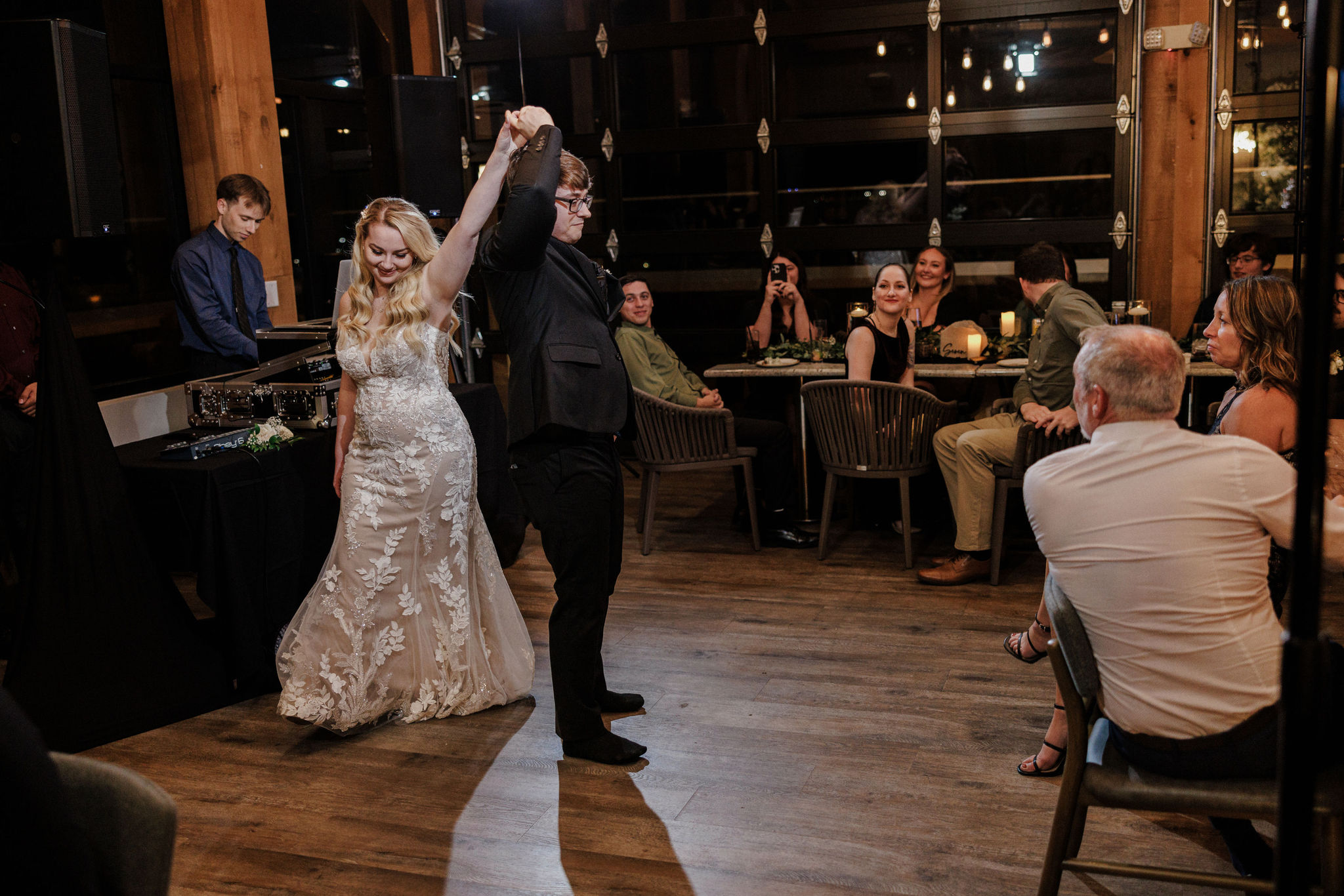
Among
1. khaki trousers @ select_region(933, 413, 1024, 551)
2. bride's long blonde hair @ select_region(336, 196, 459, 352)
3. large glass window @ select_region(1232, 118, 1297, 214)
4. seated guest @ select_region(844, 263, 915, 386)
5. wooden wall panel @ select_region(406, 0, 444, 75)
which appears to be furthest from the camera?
wooden wall panel @ select_region(406, 0, 444, 75)

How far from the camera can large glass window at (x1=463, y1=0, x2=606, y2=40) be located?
7020mm

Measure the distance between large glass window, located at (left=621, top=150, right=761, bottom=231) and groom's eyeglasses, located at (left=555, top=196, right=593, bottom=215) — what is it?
4262mm

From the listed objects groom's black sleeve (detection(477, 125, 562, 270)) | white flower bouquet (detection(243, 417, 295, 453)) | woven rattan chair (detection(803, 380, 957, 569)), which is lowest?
woven rattan chair (detection(803, 380, 957, 569))

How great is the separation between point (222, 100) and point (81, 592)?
329 centimetres

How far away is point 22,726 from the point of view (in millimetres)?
1008

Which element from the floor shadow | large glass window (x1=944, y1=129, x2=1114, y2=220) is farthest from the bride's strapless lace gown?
large glass window (x1=944, y1=129, x2=1114, y2=220)

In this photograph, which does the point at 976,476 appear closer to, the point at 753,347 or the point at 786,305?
the point at 753,347

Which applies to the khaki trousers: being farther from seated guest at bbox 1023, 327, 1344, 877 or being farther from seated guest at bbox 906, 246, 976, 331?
seated guest at bbox 1023, 327, 1344, 877

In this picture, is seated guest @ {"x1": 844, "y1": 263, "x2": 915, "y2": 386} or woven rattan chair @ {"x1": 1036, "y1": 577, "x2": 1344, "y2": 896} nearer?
woven rattan chair @ {"x1": 1036, "y1": 577, "x2": 1344, "y2": 896}

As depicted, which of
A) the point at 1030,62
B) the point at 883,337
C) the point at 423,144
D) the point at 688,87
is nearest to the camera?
the point at 883,337

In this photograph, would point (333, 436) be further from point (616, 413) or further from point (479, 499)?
point (616, 413)

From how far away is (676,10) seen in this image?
22.4ft

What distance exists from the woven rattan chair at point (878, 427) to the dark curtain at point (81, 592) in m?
2.63

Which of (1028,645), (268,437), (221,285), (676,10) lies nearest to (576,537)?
(1028,645)
